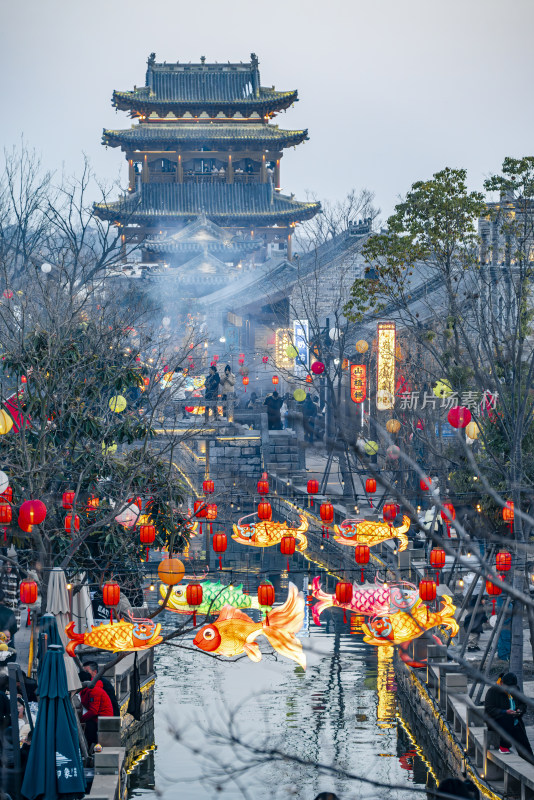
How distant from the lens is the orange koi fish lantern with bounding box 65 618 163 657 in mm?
11914

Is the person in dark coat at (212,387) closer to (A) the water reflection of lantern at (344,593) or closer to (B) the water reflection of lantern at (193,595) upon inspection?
(A) the water reflection of lantern at (344,593)

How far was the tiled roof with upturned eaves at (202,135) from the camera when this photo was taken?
5581 cm

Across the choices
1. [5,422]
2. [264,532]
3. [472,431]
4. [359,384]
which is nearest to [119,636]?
[5,422]

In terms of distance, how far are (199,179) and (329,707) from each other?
44.9 meters

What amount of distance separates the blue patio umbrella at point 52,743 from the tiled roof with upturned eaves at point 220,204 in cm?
4600

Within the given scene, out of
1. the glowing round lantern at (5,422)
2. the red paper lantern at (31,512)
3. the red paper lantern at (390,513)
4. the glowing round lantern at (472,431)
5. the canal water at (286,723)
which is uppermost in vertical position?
the glowing round lantern at (5,422)

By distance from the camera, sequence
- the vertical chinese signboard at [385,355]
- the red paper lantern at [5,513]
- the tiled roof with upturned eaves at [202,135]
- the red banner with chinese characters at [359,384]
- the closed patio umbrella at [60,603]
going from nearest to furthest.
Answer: the closed patio umbrella at [60,603] < the red paper lantern at [5,513] < the vertical chinese signboard at [385,355] < the red banner with chinese characters at [359,384] < the tiled roof with upturned eaves at [202,135]

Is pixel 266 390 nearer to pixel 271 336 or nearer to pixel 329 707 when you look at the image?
pixel 271 336

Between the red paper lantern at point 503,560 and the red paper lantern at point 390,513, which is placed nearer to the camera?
the red paper lantern at point 503,560

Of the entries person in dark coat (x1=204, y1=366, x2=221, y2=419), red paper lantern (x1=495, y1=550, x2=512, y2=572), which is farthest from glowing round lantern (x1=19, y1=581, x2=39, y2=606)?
person in dark coat (x1=204, y1=366, x2=221, y2=419)

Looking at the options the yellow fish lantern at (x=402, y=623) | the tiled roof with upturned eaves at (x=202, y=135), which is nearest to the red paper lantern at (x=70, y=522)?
the yellow fish lantern at (x=402, y=623)

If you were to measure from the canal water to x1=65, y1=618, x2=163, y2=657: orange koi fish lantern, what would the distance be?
30.8 inches

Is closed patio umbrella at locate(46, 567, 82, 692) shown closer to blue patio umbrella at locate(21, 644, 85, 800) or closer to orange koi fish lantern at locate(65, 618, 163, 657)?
orange koi fish lantern at locate(65, 618, 163, 657)

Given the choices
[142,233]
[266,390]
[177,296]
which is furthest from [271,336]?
[142,233]
